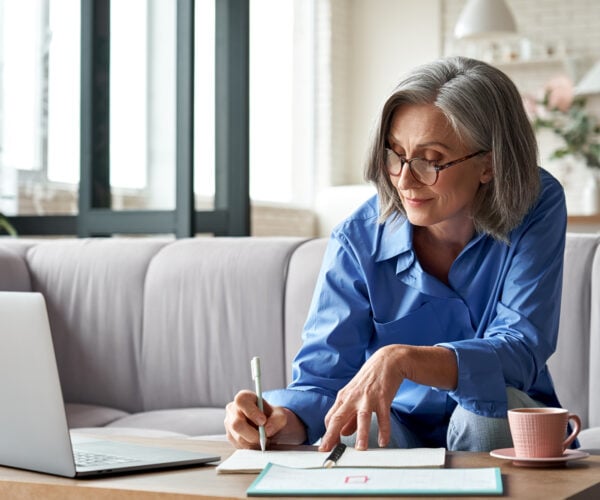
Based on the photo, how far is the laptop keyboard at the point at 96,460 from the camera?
1.33 meters

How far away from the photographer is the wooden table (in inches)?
45.3

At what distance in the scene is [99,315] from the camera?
3.14 metres

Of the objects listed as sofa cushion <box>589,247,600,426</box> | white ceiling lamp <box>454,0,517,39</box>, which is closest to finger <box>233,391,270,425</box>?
sofa cushion <box>589,247,600,426</box>

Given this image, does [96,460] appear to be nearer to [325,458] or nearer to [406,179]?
[325,458]

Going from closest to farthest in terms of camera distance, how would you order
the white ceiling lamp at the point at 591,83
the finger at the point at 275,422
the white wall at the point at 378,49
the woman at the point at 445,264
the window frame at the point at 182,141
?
the finger at the point at 275,422, the woman at the point at 445,264, the window frame at the point at 182,141, the white ceiling lamp at the point at 591,83, the white wall at the point at 378,49

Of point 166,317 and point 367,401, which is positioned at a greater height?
point 367,401

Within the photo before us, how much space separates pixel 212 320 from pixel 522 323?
1435 millimetres

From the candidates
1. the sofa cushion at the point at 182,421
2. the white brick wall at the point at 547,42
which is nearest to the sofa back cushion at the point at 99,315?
the sofa cushion at the point at 182,421

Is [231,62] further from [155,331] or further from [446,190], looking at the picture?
[446,190]

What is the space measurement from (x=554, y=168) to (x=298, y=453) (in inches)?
278

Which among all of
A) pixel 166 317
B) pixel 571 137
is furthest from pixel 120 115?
pixel 571 137

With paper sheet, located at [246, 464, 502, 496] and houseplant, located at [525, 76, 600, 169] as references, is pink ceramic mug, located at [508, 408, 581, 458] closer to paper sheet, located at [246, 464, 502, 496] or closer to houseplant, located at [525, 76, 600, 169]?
paper sheet, located at [246, 464, 502, 496]

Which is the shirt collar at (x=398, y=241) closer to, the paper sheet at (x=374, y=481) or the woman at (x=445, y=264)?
the woman at (x=445, y=264)

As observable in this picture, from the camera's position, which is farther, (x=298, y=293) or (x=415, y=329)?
(x=298, y=293)
